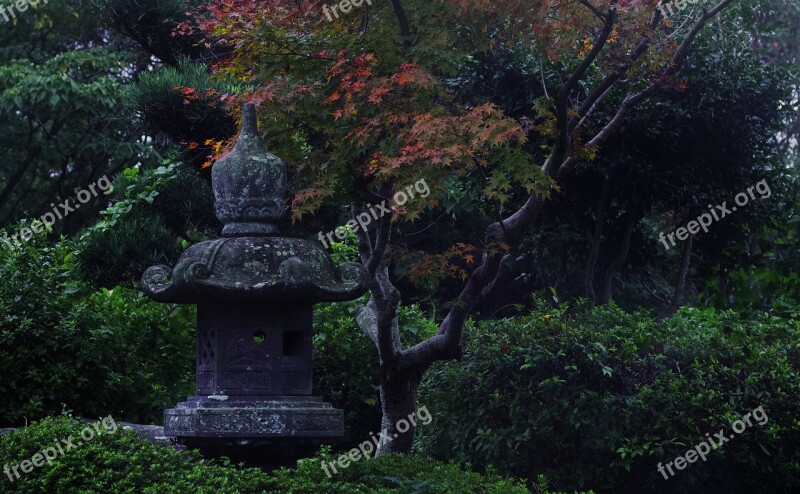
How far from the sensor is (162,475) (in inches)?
209

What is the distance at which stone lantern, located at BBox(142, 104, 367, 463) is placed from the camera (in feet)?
18.3

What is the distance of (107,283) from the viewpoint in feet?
33.6

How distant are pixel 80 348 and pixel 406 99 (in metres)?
3.57

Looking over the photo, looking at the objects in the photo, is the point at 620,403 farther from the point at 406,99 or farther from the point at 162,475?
the point at 162,475

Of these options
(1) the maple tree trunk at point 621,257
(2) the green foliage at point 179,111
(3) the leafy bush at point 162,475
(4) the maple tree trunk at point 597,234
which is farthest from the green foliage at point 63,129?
(3) the leafy bush at point 162,475

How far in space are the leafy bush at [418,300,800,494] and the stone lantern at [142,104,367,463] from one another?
2.06m

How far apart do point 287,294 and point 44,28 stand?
1460 centimetres

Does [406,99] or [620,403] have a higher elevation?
[406,99]

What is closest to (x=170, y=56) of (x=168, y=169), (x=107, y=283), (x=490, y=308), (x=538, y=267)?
(x=168, y=169)

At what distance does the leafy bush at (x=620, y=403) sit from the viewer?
7113 millimetres

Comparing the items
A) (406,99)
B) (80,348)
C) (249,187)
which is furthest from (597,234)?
(249,187)

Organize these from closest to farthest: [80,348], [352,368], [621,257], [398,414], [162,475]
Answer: [162,475], [398,414], [80,348], [352,368], [621,257]

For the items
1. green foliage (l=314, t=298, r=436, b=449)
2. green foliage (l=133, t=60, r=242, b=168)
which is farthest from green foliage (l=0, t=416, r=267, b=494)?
green foliage (l=133, t=60, r=242, b=168)

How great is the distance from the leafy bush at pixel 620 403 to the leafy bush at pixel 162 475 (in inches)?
64.8
